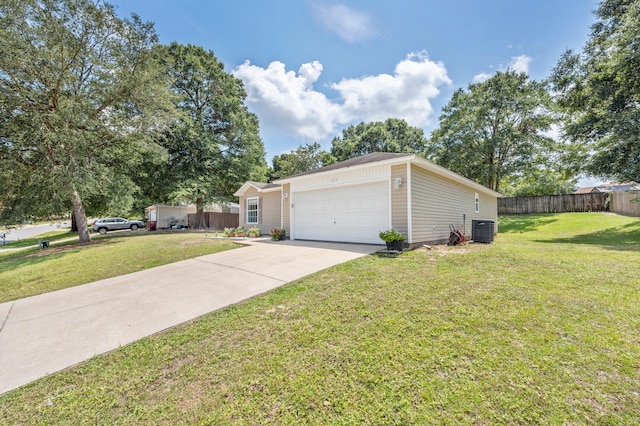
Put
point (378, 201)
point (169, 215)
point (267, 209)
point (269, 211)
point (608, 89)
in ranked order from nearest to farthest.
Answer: point (378, 201)
point (608, 89)
point (269, 211)
point (267, 209)
point (169, 215)

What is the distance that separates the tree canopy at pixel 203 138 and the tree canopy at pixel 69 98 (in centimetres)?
612

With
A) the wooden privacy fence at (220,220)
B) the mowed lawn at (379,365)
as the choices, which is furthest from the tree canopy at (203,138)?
the mowed lawn at (379,365)

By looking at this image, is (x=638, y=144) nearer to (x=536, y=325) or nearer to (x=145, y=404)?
(x=536, y=325)

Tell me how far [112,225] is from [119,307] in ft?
72.2

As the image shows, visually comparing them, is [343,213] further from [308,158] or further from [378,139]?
[378,139]

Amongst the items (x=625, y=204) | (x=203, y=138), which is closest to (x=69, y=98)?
(x=203, y=138)

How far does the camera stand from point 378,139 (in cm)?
2856

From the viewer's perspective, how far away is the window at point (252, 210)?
1449 cm

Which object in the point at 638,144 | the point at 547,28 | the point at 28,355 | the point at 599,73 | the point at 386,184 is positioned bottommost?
the point at 28,355

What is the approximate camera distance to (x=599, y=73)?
11.6 meters

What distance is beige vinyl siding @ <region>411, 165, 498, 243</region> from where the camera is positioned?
7824 millimetres

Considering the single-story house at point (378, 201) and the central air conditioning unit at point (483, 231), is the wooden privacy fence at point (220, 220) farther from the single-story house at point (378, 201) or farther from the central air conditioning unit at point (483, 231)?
the central air conditioning unit at point (483, 231)

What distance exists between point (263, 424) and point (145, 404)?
1032 mm

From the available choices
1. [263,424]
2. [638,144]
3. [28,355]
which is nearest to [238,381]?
[263,424]
